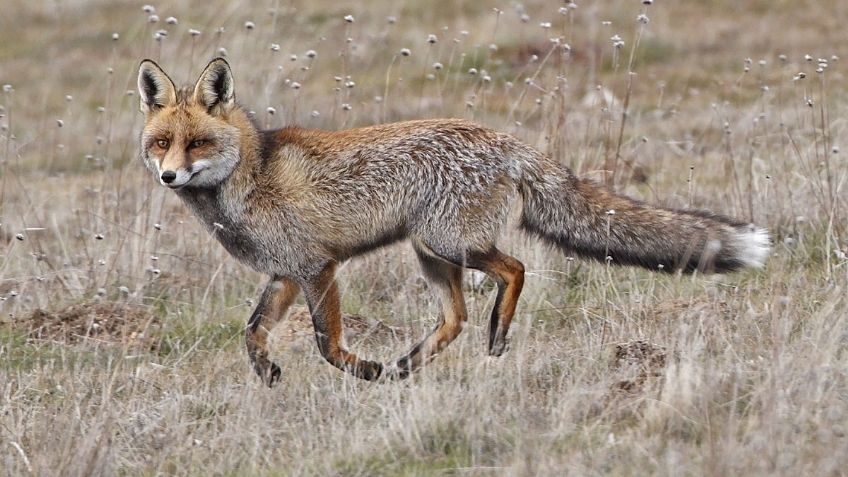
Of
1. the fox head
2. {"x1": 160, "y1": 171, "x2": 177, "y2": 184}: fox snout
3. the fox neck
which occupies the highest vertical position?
the fox head

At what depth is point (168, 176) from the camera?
20.5 feet

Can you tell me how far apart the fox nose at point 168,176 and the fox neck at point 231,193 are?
409 millimetres

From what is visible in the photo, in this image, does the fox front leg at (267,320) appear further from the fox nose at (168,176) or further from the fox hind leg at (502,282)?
the fox hind leg at (502,282)

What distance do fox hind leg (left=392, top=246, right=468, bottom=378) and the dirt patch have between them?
1.82 meters

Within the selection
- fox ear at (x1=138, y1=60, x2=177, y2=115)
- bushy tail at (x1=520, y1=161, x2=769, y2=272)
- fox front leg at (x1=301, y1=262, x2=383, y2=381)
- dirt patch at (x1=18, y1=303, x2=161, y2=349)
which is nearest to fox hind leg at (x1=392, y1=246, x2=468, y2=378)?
fox front leg at (x1=301, y1=262, x2=383, y2=381)

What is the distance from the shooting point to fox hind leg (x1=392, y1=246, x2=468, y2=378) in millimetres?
6625

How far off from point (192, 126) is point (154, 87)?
0.41m

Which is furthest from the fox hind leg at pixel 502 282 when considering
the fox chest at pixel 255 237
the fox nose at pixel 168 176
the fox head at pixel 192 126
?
the fox nose at pixel 168 176

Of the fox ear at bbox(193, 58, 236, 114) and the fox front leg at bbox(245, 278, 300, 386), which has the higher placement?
the fox ear at bbox(193, 58, 236, 114)

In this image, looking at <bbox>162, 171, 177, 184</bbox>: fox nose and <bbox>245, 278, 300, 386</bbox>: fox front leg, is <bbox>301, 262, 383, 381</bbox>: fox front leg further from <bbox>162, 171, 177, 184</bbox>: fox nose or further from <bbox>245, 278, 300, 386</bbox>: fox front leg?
<bbox>162, 171, 177, 184</bbox>: fox nose

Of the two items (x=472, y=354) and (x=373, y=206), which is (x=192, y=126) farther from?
(x=472, y=354)

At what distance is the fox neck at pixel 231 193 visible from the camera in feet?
21.8

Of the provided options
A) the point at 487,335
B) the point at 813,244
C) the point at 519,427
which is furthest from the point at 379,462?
the point at 813,244

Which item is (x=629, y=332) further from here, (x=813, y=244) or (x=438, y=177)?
(x=813, y=244)
